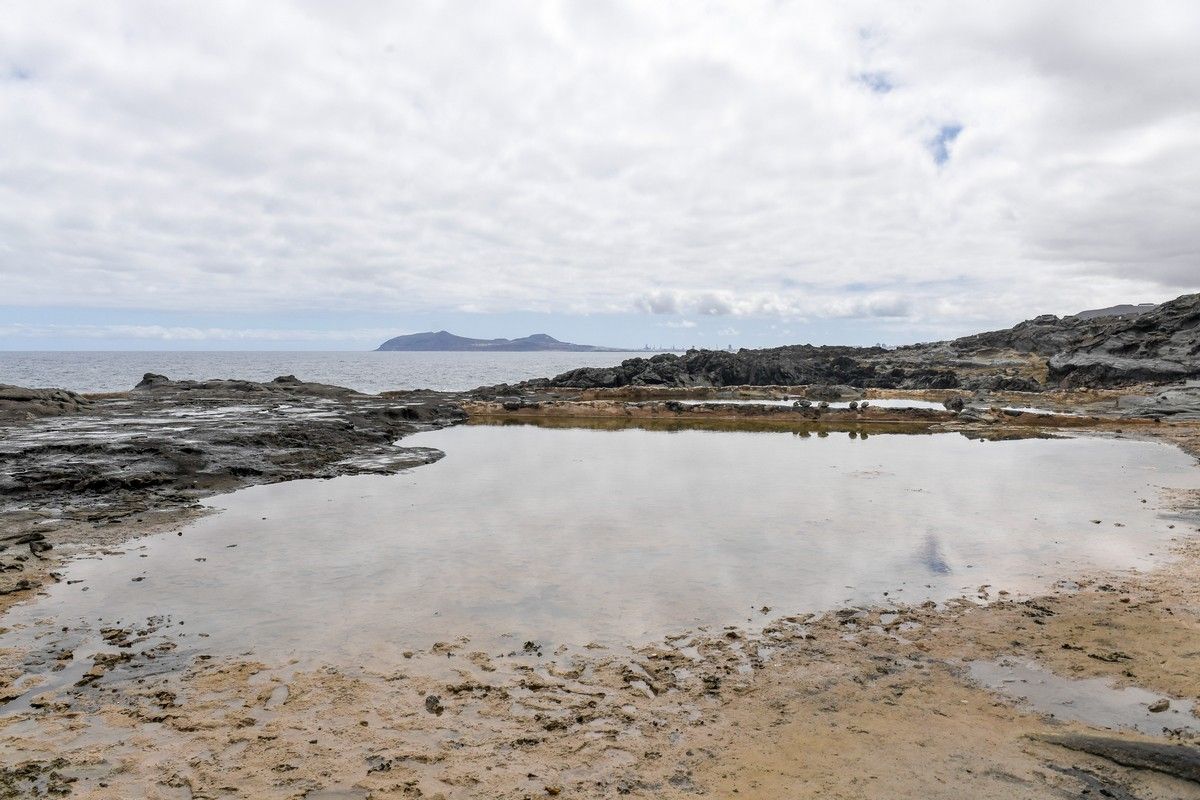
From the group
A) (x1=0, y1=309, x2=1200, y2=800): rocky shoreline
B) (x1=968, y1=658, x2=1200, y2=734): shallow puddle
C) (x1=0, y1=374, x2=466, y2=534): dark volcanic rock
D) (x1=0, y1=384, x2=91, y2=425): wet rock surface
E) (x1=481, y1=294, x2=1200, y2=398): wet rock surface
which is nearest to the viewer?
(x1=0, y1=309, x2=1200, y2=800): rocky shoreline

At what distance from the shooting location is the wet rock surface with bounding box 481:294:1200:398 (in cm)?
5488

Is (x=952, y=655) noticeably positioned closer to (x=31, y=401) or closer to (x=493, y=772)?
(x=493, y=772)

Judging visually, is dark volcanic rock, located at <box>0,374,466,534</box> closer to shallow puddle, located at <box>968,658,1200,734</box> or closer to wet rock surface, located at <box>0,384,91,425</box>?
wet rock surface, located at <box>0,384,91,425</box>

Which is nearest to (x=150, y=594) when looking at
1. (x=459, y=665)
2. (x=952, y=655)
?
(x=459, y=665)

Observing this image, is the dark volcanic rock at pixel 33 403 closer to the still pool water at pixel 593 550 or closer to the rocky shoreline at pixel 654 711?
the still pool water at pixel 593 550

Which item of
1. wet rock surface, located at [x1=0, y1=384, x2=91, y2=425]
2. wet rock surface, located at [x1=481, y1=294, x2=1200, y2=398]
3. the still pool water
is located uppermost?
wet rock surface, located at [x1=481, y1=294, x2=1200, y2=398]

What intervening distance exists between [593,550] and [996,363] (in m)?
74.8

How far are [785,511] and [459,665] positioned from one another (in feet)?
34.0

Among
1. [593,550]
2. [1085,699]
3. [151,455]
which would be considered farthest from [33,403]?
[1085,699]

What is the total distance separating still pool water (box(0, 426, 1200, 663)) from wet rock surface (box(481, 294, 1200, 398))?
127 ft

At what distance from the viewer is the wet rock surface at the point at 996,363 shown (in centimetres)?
5488

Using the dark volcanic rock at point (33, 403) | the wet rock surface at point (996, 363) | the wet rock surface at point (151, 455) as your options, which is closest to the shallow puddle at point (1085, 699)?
the wet rock surface at point (151, 455)

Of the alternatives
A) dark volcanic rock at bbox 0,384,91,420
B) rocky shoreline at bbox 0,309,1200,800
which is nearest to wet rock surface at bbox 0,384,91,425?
dark volcanic rock at bbox 0,384,91,420

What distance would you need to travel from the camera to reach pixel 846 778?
5.61 meters
